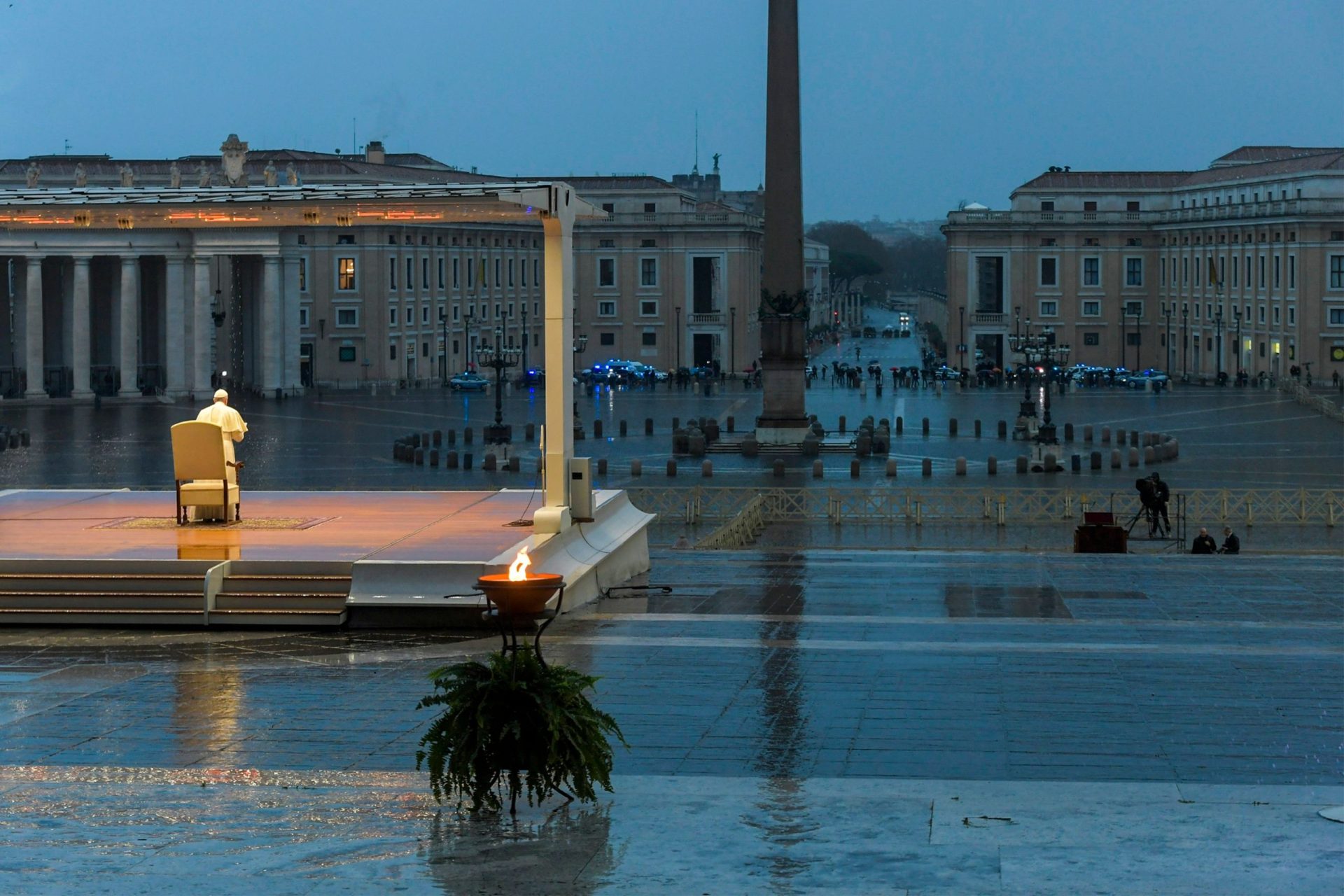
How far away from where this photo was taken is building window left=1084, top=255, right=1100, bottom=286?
10738 centimetres

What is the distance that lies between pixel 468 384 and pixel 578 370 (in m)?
21.4

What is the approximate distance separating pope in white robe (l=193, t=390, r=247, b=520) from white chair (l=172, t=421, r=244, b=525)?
26 mm

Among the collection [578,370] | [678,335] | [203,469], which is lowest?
[203,469]

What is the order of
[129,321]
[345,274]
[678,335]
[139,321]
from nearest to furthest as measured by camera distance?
[129,321], [139,321], [345,274], [678,335]

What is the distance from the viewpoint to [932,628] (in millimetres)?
16188

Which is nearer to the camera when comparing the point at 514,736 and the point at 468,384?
the point at 514,736

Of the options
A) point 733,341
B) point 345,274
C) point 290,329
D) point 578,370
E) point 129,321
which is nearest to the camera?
point 129,321

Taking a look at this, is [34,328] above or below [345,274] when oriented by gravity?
below

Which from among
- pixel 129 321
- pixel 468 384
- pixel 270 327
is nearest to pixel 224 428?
pixel 129 321

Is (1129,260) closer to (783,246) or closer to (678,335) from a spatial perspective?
(678,335)

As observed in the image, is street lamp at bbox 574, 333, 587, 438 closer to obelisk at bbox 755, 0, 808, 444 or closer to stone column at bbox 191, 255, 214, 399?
obelisk at bbox 755, 0, 808, 444

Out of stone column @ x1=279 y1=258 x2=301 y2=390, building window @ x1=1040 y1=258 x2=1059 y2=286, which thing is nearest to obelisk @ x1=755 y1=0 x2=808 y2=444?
stone column @ x1=279 y1=258 x2=301 y2=390

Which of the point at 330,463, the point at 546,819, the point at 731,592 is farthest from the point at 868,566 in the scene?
the point at 330,463

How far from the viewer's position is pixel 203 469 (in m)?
20.0
